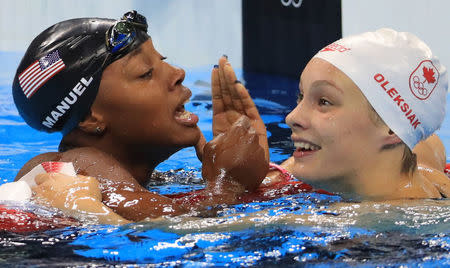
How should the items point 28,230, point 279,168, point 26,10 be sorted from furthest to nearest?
point 26,10, point 279,168, point 28,230

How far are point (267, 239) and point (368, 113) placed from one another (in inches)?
26.2

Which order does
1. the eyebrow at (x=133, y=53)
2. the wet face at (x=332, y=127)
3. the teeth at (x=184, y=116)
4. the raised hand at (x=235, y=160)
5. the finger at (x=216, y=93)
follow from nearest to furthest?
the wet face at (x=332, y=127) → the raised hand at (x=235, y=160) → the eyebrow at (x=133, y=53) → the teeth at (x=184, y=116) → the finger at (x=216, y=93)

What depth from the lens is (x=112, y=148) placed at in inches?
147

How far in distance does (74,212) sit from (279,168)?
1415mm

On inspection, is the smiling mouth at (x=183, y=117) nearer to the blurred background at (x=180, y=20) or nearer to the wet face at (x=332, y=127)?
the wet face at (x=332, y=127)

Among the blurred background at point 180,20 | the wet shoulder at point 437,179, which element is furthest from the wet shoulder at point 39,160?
the blurred background at point 180,20

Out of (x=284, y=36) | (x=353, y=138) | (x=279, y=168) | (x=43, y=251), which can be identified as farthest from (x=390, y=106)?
(x=284, y=36)

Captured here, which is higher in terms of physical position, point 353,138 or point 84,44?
point 84,44

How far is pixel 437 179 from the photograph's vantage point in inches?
139

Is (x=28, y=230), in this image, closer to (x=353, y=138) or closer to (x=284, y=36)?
(x=353, y=138)

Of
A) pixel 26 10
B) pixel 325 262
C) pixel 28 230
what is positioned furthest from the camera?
pixel 26 10

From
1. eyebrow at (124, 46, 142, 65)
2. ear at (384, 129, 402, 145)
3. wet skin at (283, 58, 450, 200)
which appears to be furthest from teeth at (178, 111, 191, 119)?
ear at (384, 129, 402, 145)

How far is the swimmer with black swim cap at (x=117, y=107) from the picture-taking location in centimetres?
358

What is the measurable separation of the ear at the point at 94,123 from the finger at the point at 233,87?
26.0 inches
